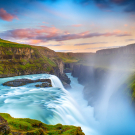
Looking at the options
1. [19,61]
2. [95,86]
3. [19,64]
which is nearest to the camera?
[95,86]

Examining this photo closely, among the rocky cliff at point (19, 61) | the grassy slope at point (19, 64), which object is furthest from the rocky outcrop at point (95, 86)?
the grassy slope at point (19, 64)

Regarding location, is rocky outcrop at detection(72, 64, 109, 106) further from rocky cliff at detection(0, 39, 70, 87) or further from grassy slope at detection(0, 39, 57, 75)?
grassy slope at detection(0, 39, 57, 75)

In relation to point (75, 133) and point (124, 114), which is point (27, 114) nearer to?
point (75, 133)

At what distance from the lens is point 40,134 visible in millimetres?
7766

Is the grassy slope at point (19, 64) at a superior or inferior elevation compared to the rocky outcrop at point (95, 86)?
superior

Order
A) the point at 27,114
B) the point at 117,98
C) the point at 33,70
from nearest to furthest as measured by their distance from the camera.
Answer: the point at 27,114 → the point at 117,98 → the point at 33,70

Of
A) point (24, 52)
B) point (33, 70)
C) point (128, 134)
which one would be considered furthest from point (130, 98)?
point (24, 52)

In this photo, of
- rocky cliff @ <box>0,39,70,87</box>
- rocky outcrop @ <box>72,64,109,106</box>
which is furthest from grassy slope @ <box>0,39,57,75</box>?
rocky outcrop @ <box>72,64,109,106</box>

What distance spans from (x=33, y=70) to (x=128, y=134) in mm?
47250

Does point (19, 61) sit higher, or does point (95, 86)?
point (19, 61)

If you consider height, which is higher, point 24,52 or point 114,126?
point 24,52

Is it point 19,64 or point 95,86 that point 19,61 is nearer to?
point 19,64

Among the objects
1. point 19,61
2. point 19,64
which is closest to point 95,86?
point 19,64

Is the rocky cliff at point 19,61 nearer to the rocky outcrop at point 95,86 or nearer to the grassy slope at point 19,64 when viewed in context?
the grassy slope at point 19,64
